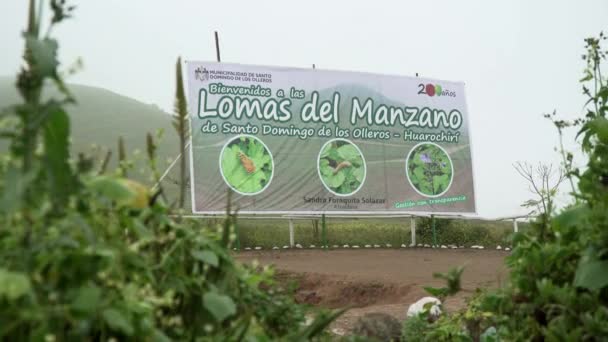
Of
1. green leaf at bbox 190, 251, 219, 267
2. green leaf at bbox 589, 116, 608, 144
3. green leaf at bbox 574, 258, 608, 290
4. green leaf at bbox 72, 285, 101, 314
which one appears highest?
green leaf at bbox 589, 116, 608, 144

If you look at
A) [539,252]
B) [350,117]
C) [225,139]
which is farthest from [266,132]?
[539,252]

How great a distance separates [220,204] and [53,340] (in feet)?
42.9

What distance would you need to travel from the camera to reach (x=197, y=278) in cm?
101

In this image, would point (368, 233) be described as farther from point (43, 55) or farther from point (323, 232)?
point (43, 55)

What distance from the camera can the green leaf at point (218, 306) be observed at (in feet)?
3.05

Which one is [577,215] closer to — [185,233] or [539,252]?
[539,252]

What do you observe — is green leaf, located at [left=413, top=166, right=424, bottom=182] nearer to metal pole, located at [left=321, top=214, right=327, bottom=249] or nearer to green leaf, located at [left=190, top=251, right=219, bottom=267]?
metal pole, located at [left=321, top=214, right=327, bottom=249]

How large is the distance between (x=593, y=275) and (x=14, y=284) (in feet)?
3.48

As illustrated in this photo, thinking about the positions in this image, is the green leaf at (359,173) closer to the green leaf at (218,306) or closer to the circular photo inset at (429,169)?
the circular photo inset at (429,169)

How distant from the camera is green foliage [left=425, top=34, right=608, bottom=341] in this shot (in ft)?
4.59

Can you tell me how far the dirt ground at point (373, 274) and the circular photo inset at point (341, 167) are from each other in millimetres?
1571

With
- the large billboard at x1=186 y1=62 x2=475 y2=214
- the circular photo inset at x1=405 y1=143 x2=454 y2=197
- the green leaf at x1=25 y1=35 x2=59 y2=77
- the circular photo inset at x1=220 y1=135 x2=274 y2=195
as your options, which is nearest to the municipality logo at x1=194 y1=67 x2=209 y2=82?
the large billboard at x1=186 y1=62 x2=475 y2=214

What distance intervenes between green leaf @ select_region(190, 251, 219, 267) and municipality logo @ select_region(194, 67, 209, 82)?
13036 millimetres

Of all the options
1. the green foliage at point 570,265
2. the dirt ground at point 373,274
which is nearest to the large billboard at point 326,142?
the dirt ground at point 373,274
